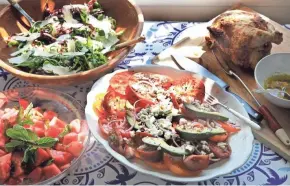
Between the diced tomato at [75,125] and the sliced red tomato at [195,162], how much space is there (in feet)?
0.85

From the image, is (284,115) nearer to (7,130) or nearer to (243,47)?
(243,47)

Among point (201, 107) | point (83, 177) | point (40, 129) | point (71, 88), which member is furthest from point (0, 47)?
point (201, 107)

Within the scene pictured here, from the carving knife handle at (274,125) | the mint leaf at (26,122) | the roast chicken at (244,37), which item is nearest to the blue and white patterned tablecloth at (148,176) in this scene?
the carving knife handle at (274,125)

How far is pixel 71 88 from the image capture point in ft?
3.78

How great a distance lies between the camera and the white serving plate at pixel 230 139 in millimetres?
880

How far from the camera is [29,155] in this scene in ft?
2.85

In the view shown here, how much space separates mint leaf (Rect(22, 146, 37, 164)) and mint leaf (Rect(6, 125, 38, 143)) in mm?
22

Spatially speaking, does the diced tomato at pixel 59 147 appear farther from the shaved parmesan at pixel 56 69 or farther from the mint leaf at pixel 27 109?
the shaved parmesan at pixel 56 69

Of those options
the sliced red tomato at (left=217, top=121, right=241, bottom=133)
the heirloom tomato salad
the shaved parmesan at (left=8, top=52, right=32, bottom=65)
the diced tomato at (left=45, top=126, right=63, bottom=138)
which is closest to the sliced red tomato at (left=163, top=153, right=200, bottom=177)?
the heirloom tomato salad

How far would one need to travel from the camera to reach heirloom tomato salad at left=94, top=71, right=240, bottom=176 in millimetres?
884

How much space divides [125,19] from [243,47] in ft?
1.24

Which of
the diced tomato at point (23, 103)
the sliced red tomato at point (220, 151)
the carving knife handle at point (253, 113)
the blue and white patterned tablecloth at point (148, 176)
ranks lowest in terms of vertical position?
the blue and white patterned tablecloth at point (148, 176)

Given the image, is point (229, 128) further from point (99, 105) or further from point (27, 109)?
point (27, 109)

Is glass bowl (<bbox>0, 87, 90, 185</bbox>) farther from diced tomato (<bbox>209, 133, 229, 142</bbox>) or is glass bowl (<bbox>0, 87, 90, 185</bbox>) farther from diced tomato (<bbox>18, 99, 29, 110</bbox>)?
diced tomato (<bbox>209, 133, 229, 142</bbox>)
